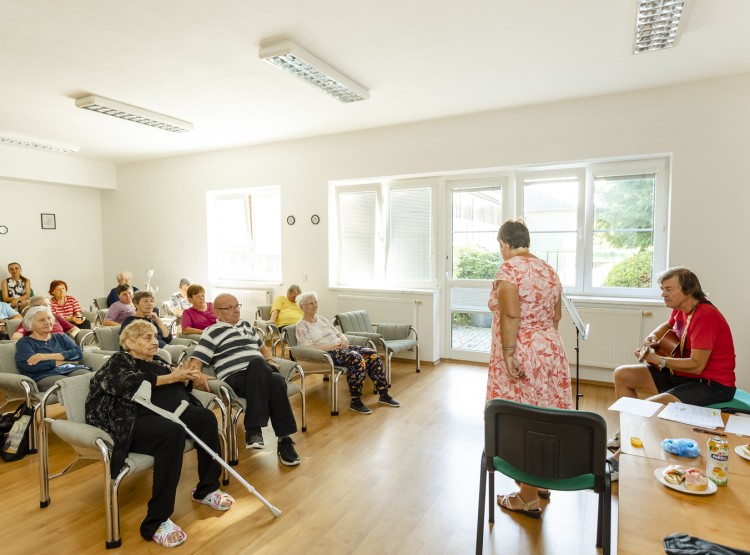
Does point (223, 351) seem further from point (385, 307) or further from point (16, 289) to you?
point (16, 289)

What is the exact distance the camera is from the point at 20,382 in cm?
319


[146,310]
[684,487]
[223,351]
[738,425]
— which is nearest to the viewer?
[684,487]

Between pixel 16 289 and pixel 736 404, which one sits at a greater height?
pixel 16 289

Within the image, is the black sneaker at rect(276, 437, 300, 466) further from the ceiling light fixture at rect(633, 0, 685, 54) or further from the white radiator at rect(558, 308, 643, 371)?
the ceiling light fixture at rect(633, 0, 685, 54)

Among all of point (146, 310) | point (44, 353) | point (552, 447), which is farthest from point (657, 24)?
point (44, 353)

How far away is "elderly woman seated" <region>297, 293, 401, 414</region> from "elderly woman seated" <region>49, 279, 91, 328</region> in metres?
3.25

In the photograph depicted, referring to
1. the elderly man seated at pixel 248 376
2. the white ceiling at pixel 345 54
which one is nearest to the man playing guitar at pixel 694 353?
the white ceiling at pixel 345 54

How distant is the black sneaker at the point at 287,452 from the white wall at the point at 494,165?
3.31m

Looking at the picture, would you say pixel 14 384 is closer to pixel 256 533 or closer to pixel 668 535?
pixel 256 533

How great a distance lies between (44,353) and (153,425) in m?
1.70

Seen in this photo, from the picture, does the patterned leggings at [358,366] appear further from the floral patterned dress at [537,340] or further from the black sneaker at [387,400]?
the floral patterned dress at [537,340]

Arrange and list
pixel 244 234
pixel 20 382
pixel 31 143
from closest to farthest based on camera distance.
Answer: pixel 20 382
pixel 31 143
pixel 244 234

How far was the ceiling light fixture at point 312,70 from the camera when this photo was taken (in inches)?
136

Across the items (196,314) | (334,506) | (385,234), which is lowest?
(334,506)
